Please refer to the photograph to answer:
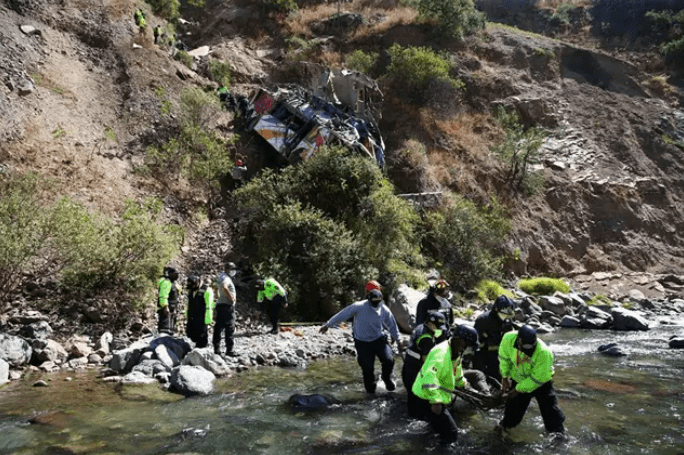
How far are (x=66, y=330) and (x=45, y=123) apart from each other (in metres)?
10.7

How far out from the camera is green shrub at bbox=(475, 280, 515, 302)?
64.1ft

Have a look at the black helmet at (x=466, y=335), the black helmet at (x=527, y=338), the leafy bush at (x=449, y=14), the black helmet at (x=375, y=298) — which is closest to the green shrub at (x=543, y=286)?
the black helmet at (x=375, y=298)

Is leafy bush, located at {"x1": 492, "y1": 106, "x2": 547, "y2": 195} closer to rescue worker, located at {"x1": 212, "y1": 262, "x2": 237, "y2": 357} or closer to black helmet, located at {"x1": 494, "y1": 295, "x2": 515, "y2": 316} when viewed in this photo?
black helmet, located at {"x1": 494, "y1": 295, "x2": 515, "y2": 316}

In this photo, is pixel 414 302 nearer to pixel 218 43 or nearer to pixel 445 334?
pixel 445 334

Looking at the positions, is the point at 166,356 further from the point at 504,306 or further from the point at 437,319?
the point at 504,306

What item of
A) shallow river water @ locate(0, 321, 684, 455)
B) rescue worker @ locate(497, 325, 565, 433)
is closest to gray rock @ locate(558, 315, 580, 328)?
shallow river water @ locate(0, 321, 684, 455)

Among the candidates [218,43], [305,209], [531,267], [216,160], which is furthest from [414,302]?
[218,43]

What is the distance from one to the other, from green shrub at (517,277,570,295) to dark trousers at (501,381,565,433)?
16.4 meters

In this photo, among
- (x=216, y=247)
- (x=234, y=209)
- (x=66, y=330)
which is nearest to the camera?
(x=66, y=330)

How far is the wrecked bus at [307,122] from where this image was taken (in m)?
20.2

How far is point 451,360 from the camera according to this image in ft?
18.2

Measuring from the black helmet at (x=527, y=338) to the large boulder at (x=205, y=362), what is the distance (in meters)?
5.44

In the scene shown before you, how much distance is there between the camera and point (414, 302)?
575 inches

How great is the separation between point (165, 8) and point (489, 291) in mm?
25794
